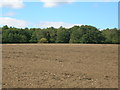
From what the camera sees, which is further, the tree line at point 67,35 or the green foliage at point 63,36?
the green foliage at point 63,36

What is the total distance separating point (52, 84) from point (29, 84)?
2.77 ft

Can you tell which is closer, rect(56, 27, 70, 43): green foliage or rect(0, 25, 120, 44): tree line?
rect(0, 25, 120, 44): tree line

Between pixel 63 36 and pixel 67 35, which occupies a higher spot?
pixel 67 35

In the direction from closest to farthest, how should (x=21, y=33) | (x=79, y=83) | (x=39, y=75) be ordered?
(x=79, y=83), (x=39, y=75), (x=21, y=33)

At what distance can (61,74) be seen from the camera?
11.1 meters

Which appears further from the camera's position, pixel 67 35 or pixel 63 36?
pixel 67 35

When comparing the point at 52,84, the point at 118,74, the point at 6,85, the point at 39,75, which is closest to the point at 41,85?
the point at 52,84

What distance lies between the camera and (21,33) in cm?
8388

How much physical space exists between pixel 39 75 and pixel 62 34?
79.2 metres

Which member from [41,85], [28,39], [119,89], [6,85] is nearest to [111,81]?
[119,89]

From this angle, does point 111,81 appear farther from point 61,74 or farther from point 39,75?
point 39,75

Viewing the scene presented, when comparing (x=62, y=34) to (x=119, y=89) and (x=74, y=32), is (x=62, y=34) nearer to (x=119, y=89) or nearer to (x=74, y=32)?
(x=74, y=32)

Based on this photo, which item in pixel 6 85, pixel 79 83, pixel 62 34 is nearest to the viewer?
pixel 6 85

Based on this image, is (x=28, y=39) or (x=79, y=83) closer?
(x=79, y=83)
